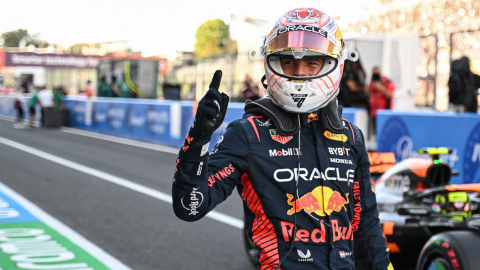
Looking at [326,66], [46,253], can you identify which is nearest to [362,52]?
[46,253]

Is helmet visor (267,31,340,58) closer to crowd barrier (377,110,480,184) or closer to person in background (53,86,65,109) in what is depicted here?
crowd barrier (377,110,480,184)

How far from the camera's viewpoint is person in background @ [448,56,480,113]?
33.1 ft

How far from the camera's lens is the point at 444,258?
146 inches

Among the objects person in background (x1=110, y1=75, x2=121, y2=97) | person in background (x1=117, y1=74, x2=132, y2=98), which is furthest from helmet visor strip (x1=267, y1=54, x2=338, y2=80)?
person in background (x1=110, y1=75, x2=121, y2=97)

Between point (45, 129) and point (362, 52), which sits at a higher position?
point (362, 52)

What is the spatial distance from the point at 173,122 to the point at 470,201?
41.1 ft

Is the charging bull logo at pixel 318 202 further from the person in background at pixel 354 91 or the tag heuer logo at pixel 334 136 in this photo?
the person in background at pixel 354 91

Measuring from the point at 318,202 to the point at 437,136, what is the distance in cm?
693

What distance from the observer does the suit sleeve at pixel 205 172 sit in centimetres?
194

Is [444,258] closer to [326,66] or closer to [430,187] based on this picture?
[430,187]

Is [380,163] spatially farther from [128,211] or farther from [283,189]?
[283,189]

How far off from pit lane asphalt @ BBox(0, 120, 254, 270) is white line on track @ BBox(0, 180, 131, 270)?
78mm

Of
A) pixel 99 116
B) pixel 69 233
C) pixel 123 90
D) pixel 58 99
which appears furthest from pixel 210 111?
pixel 123 90

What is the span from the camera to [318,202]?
6.95ft
